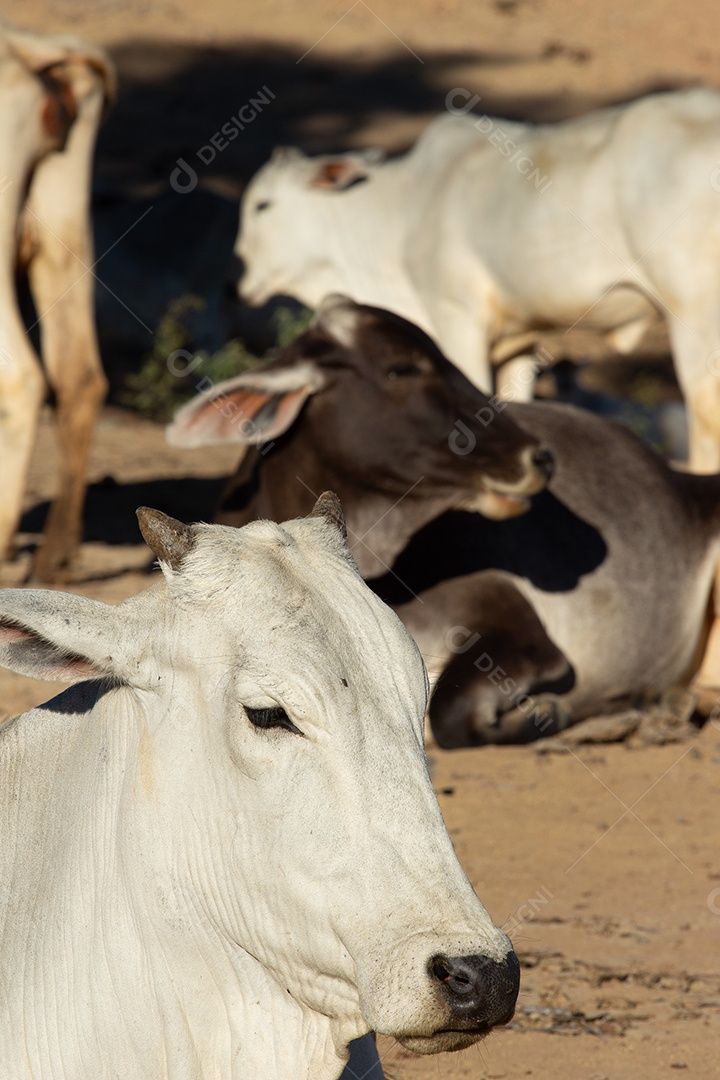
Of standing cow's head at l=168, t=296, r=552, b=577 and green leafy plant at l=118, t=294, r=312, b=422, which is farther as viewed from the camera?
green leafy plant at l=118, t=294, r=312, b=422

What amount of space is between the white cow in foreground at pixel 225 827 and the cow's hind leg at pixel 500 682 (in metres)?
3.03

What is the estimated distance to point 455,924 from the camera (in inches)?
85.7

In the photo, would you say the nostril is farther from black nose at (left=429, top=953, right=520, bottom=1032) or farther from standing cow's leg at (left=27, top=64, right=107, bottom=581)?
standing cow's leg at (left=27, top=64, right=107, bottom=581)

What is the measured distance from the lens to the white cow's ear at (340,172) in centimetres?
1070

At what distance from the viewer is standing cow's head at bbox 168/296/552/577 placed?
5.66 m

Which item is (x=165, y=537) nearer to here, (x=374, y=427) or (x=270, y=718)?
(x=270, y=718)

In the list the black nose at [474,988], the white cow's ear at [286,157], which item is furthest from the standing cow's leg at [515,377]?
the black nose at [474,988]

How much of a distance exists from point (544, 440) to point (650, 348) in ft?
24.6

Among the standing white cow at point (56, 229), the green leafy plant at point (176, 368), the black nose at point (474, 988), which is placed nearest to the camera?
the black nose at point (474, 988)

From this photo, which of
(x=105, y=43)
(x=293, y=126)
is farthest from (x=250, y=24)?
(x=293, y=126)

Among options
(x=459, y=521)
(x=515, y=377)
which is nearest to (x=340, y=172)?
(x=515, y=377)

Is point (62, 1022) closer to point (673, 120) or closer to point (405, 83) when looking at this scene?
point (673, 120)

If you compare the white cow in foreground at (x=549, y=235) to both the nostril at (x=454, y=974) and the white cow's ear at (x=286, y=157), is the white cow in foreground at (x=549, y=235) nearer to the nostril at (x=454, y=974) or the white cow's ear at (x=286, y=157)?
the white cow's ear at (x=286, y=157)

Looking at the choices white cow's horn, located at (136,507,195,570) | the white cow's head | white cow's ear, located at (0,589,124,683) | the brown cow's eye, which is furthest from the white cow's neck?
the white cow's head
